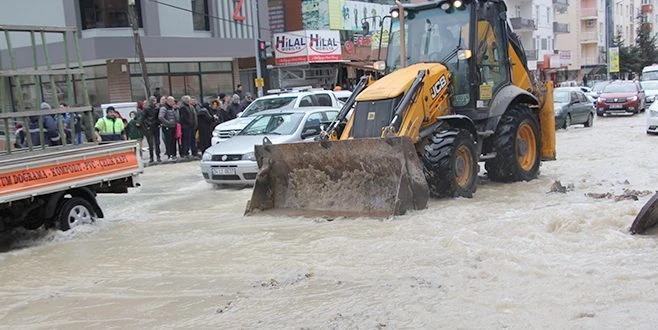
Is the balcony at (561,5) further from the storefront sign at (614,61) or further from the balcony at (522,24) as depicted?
the balcony at (522,24)

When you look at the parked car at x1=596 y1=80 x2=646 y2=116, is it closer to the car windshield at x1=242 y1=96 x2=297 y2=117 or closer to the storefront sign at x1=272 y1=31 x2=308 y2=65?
the storefront sign at x1=272 y1=31 x2=308 y2=65

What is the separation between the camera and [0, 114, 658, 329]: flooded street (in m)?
5.04

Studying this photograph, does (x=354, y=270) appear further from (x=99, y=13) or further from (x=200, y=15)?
(x=200, y=15)

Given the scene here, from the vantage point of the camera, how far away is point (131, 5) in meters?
21.7

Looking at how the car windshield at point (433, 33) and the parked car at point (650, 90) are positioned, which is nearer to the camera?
the car windshield at point (433, 33)

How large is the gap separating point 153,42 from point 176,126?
28.0 feet

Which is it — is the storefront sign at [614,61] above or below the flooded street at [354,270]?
above

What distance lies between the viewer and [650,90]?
32406 mm

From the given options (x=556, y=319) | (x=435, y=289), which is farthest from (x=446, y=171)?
(x=556, y=319)

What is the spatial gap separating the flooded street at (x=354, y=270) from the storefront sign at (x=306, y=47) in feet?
74.5

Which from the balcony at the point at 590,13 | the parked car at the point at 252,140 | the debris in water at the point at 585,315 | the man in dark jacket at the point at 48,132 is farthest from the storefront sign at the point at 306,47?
the balcony at the point at 590,13

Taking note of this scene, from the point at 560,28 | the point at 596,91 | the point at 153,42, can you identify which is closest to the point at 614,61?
the point at 560,28

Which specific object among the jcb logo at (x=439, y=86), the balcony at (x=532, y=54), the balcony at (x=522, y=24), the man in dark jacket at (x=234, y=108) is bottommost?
the man in dark jacket at (x=234, y=108)

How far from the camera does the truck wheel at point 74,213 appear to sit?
8672 mm
